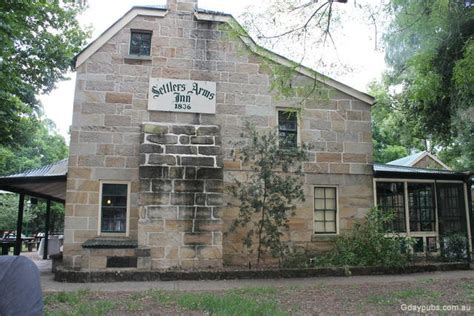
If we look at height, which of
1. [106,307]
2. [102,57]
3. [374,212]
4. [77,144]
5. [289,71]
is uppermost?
[102,57]

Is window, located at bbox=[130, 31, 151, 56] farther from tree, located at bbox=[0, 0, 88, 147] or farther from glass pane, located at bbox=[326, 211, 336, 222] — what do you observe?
glass pane, located at bbox=[326, 211, 336, 222]

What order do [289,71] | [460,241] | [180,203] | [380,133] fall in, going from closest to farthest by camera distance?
1. [289,71]
2. [180,203]
3. [460,241]
4. [380,133]

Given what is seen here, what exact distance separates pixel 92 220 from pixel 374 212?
24.2 feet

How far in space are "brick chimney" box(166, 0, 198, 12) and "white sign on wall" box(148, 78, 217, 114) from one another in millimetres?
2118

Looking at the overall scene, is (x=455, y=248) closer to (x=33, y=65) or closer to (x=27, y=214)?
(x=33, y=65)

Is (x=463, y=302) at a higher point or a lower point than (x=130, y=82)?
lower

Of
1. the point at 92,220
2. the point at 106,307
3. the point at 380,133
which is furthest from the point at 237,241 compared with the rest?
the point at 380,133

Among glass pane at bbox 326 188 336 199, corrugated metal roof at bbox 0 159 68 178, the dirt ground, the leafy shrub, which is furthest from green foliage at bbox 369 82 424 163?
corrugated metal roof at bbox 0 159 68 178

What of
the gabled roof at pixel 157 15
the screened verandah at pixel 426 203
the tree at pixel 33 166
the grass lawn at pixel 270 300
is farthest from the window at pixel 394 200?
the tree at pixel 33 166

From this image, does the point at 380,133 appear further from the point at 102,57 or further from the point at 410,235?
the point at 102,57

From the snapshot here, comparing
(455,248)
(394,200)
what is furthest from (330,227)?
(455,248)

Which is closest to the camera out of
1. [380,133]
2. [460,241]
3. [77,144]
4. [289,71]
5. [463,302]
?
[463,302]

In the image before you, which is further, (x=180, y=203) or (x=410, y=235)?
(x=410, y=235)

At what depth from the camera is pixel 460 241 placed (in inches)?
495
